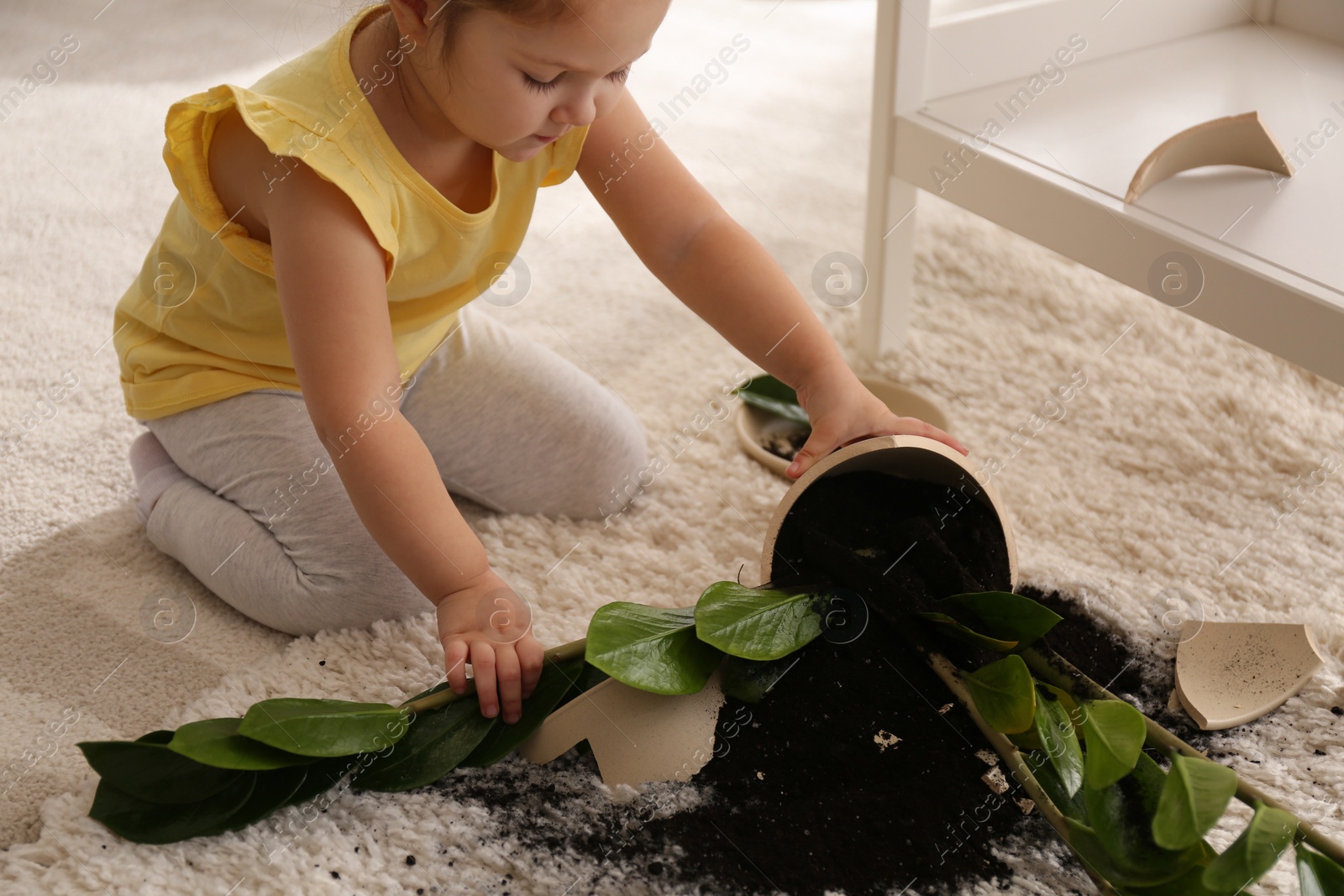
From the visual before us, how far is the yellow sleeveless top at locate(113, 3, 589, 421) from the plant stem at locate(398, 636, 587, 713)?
0.26 metres

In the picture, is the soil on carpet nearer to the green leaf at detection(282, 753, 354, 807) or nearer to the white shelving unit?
the green leaf at detection(282, 753, 354, 807)

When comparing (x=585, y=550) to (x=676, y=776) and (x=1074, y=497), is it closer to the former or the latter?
(x=676, y=776)

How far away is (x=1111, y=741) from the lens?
56 cm

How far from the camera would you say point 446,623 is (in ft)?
2.12

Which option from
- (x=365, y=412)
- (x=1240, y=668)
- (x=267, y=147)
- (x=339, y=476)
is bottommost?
(x=1240, y=668)

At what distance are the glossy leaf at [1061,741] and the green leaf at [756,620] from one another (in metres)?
0.13

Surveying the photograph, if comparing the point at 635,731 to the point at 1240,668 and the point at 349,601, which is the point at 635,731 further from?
the point at 1240,668

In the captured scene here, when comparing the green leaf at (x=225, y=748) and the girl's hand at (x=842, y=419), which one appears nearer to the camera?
the green leaf at (x=225, y=748)

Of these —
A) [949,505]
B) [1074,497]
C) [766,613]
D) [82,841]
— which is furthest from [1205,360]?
[82,841]

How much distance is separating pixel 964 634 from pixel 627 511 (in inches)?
14.0

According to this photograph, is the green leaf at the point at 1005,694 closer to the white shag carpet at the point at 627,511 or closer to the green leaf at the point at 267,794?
the white shag carpet at the point at 627,511

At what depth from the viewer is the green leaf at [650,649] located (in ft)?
2.03

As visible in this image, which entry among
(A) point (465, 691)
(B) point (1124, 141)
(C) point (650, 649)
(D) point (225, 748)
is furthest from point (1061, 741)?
(B) point (1124, 141)

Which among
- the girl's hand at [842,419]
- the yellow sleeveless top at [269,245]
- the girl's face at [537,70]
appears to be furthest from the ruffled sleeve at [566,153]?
the girl's hand at [842,419]
